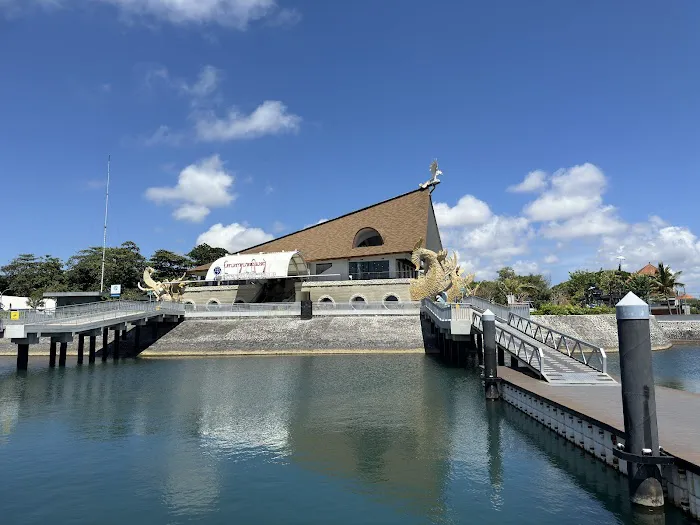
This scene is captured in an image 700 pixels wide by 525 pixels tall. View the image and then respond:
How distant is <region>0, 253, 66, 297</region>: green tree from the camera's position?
70.9m

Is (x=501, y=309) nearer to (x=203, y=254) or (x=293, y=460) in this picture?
(x=293, y=460)

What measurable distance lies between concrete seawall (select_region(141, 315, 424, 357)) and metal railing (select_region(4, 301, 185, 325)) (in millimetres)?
2603

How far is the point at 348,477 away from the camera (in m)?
10.9

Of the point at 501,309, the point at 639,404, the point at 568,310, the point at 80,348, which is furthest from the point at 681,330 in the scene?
the point at 80,348

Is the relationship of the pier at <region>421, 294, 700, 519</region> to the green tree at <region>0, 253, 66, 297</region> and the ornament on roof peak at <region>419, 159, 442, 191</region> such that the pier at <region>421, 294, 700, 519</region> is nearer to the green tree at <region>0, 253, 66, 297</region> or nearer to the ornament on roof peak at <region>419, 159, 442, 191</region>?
the ornament on roof peak at <region>419, 159, 442, 191</region>

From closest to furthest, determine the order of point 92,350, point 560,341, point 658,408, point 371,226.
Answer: point 658,408 → point 560,341 → point 92,350 → point 371,226

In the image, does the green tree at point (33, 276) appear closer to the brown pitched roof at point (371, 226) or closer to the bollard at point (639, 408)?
the brown pitched roof at point (371, 226)

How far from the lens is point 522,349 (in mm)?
20828

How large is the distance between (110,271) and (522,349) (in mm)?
63881

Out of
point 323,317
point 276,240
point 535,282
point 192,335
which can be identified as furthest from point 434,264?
point 535,282

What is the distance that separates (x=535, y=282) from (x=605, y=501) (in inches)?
3601

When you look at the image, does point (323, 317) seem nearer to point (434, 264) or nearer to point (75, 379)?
point (434, 264)

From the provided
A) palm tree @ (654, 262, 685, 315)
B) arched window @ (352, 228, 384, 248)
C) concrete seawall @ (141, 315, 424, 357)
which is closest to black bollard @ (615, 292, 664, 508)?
concrete seawall @ (141, 315, 424, 357)

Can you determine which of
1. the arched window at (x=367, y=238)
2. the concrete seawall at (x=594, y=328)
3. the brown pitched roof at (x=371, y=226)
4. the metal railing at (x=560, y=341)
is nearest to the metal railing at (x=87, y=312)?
the brown pitched roof at (x=371, y=226)
